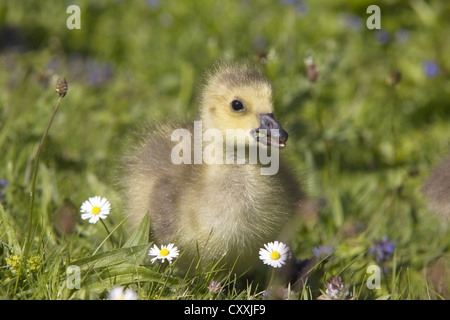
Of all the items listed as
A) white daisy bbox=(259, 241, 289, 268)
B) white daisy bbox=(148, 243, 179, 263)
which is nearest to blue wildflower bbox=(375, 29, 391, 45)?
white daisy bbox=(259, 241, 289, 268)

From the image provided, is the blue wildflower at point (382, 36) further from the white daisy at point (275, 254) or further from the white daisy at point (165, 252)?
the white daisy at point (165, 252)

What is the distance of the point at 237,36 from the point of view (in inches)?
189

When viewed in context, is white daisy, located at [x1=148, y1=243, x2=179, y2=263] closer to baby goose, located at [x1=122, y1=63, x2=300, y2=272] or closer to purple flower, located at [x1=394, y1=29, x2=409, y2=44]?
baby goose, located at [x1=122, y1=63, x2=300, y2=272]

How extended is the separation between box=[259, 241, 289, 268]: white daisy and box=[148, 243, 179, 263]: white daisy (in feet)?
1.13

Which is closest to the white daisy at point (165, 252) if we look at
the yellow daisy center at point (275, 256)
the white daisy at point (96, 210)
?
the white daisy at point (96, 210)

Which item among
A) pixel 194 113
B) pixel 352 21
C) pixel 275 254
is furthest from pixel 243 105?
pixel 352 21

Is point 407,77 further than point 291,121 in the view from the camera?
Yes

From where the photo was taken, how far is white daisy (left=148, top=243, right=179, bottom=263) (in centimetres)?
220

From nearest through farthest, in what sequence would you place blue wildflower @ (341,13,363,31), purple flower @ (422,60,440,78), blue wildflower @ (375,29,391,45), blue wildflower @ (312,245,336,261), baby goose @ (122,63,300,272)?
baby goose @ (122,63,300,272) → blue wildflower @ (312,245,336,261) → purple flower @ (422,60,440,78) → blue wildflower @ (341,13,363,31) → blue wildflower @ (375,29,391,45)

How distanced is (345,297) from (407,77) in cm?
285

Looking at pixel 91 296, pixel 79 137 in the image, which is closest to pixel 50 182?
pixel 79 137

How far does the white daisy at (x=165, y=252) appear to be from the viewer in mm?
2197

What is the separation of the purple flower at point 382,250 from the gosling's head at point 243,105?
87 centimetres

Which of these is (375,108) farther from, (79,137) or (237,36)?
(79,137)
